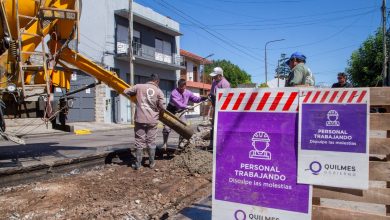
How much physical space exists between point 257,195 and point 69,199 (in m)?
2.82

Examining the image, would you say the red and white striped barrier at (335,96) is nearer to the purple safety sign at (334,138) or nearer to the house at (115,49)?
the purple safety sign at (334,138)

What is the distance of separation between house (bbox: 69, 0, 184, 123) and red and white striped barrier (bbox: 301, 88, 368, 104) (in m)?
20.0

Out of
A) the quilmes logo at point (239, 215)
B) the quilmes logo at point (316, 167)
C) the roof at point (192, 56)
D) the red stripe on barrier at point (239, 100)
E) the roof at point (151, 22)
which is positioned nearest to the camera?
the quilmes logo at point (316, 167)

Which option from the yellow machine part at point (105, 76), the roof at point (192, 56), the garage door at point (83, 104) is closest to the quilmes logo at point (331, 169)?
the yellow machine part at point (105, 76)

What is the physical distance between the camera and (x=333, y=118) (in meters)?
3.40

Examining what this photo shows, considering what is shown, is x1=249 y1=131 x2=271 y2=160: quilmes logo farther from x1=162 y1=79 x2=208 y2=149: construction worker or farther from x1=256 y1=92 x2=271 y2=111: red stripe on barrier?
x1=162 y1=79 x2=208 y2=149: construction worker

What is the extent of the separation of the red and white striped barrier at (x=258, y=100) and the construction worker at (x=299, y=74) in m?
2.18

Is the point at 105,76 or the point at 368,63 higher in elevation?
the point at 368,63

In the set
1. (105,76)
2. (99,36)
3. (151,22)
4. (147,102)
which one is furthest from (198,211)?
(151,22)

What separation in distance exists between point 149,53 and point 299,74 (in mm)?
28265

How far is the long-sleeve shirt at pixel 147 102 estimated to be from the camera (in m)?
7.14

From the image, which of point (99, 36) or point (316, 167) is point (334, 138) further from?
point (99, 36)

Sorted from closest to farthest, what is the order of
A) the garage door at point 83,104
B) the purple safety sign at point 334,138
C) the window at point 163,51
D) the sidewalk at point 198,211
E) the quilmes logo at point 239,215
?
the purple safety sign at point 334,138 < the quilmes logo at point 239,215 < the sidewalk at point 198,211 < the garage door at point 83,104 < the window at point 163,51

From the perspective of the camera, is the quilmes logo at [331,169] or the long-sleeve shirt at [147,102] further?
the long-sleeve shirt at [147,102]
